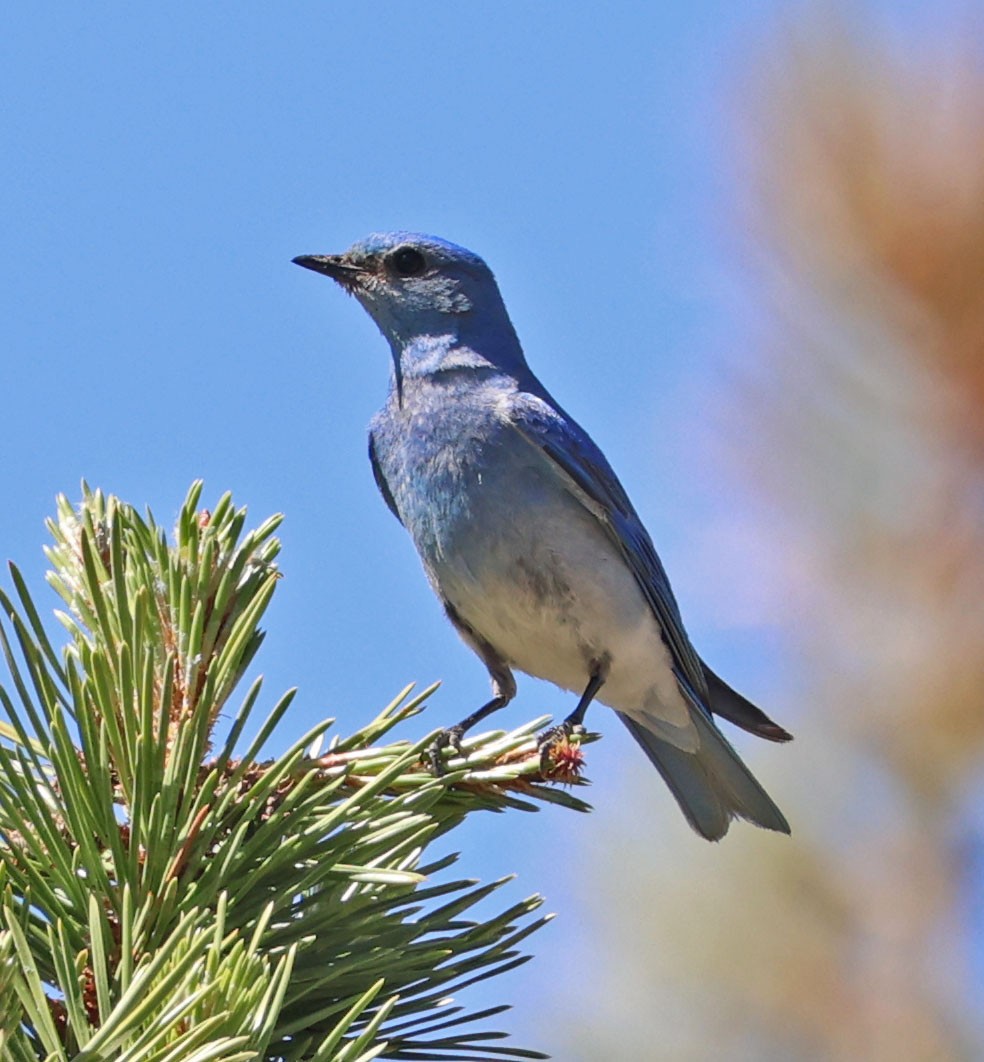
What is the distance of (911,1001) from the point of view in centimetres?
334

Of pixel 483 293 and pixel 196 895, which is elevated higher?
pixel 483 293

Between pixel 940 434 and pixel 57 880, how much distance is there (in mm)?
2296

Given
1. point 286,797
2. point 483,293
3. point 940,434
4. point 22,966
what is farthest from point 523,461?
point 22,966

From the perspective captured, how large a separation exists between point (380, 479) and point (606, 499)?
760 millimetres

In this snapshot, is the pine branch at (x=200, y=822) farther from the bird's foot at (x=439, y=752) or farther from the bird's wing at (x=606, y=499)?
A: the bird's wing at (x=606, y=499)

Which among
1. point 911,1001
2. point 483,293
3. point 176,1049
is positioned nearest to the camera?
point 176,1049

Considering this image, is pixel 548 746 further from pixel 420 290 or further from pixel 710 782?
pixel 420 290

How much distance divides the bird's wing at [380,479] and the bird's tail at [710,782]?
3.63 feet

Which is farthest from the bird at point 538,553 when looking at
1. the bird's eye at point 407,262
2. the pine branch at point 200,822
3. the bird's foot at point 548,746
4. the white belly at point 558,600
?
the pine branch at point 200,822

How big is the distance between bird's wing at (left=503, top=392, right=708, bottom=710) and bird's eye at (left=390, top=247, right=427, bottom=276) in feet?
2.59

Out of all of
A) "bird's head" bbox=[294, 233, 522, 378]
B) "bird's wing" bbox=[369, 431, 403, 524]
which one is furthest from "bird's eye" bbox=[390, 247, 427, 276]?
"bird's wing" bbox=[369, 431, 403, 524]

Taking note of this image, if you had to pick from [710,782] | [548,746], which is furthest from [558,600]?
[548,746]

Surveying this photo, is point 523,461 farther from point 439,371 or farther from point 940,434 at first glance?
point 940,434

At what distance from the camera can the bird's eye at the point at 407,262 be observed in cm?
578
